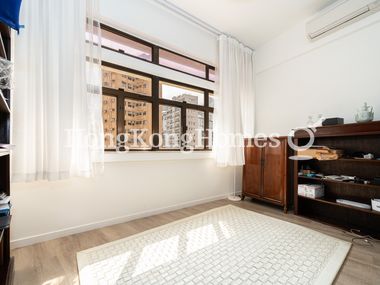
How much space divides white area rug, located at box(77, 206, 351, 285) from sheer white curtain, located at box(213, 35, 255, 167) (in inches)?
51.2

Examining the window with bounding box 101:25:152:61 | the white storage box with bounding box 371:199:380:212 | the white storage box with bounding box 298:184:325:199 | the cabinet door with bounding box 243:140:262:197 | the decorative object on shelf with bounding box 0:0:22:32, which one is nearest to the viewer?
the decorative object on shelf with bounding box 0:0:22:32

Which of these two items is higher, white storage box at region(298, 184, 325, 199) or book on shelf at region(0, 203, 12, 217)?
Result: book on shelf at region(0, 203, 12, 217)

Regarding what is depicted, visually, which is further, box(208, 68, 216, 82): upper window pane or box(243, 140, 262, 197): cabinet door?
box(208, 68, 216, 82): upper window pane

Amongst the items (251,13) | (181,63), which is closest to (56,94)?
(181,63)

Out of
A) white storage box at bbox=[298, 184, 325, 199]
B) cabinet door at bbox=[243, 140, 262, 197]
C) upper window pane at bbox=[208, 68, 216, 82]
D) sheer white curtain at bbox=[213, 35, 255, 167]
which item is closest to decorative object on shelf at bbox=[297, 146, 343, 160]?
white storage box at bbox=[298, 184, 325, 199]

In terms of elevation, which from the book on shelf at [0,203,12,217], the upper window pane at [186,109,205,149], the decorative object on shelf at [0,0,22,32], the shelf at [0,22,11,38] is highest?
the shelf at [0,22,11,38]

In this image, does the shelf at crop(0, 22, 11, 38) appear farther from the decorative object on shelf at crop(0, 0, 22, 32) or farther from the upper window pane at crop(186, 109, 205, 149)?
the upper window pane at crop(186, 109, 205, 149)

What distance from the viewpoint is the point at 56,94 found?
6.07 ft

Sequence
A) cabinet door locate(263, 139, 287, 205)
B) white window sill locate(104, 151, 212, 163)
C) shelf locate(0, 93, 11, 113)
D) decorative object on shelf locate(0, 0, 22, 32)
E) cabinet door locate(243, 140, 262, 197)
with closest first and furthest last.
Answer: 1. decorative object on shelf locate(0, 0, 22, 32)
2. shelf locate(0, 93, 11, 113)
3. white window sill locate(104, 151, 212, 163)
4. cabinet door locate(263, 139, 287, 205)
5. cabinet door locate(243, 140, 262, 197)

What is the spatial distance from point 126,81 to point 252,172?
2481 mm

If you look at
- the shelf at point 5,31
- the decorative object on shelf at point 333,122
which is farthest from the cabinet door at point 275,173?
the shelf at point 5,31

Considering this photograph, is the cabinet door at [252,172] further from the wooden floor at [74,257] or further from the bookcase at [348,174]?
the wooden floor at [74,257]

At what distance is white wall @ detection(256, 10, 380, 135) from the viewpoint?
241cm

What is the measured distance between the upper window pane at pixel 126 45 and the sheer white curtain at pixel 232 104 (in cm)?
126
